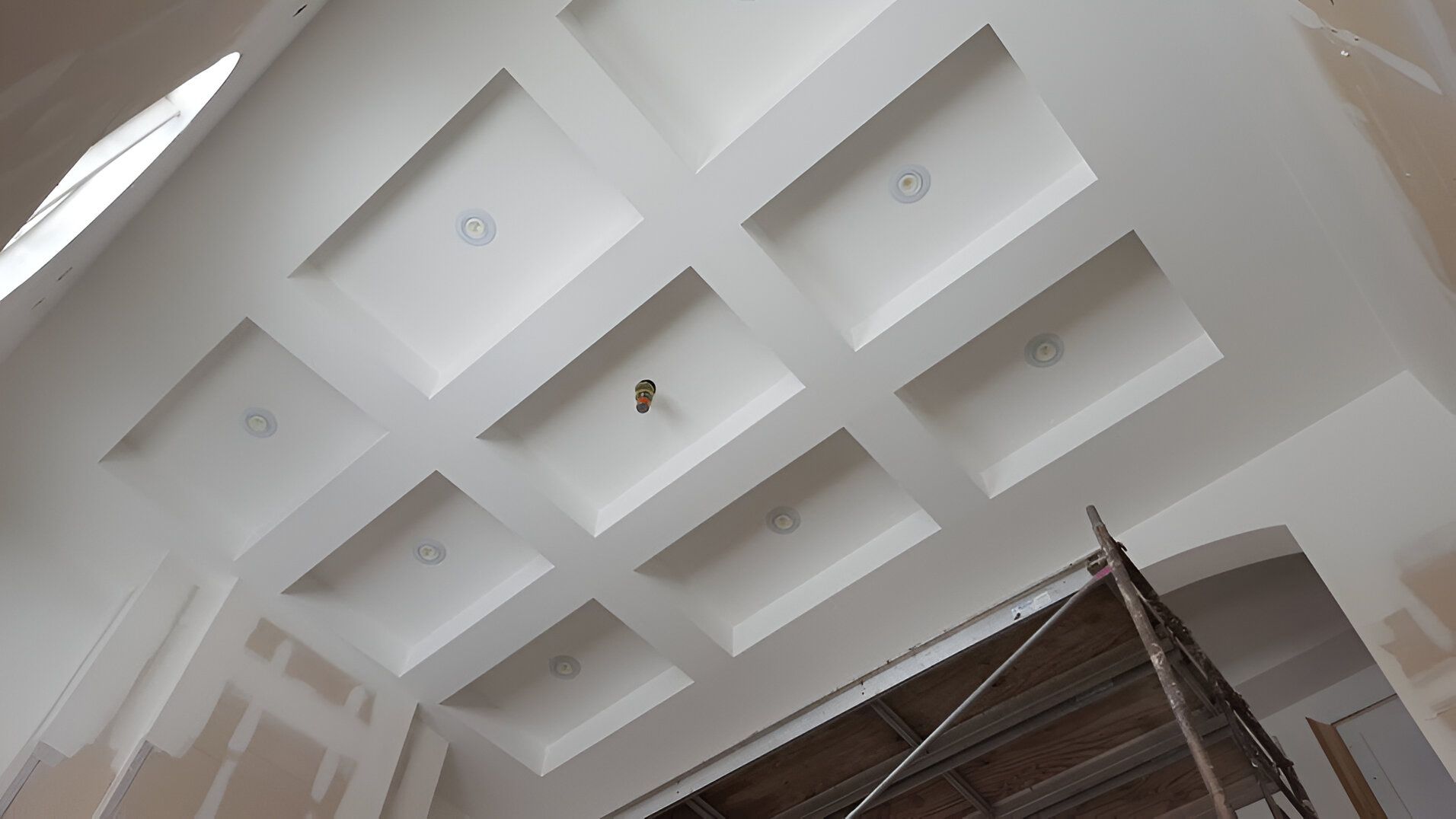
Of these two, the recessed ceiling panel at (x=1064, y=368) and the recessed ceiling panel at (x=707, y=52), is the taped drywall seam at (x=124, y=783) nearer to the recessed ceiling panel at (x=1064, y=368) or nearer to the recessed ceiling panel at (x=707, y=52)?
the recessed ceiling panel at (x=707, y=52)

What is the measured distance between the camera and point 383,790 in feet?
20.3

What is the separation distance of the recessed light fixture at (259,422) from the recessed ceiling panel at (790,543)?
2243 millimetres

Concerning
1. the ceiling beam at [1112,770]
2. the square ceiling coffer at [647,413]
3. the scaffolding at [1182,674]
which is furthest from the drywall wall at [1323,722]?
the square ceiling coffer at [647,413]

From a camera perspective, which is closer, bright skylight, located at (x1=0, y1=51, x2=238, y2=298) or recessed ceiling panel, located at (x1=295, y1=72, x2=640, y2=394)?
bright skylight, located at (x1=0, y1=51, x2=238, y2=298)

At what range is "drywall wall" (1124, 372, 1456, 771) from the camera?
14.1 feet

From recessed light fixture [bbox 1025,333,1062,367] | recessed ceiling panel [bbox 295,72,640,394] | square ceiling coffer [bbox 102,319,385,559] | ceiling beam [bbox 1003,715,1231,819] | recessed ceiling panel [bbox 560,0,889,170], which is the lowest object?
ceiling beam [bbox 1003,715,1231,819]

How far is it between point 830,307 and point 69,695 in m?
4.46

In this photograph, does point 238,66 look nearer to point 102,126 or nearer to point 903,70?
point 102,126

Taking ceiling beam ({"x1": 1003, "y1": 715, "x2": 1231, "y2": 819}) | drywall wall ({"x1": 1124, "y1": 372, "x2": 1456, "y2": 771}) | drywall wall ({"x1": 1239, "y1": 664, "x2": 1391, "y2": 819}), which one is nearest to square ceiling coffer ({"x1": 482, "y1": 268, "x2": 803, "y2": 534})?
drywall wall ({"x1": 1124, "y1": 372, "x2": 1456, "y2": 771})

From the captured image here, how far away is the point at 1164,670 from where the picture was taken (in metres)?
3.74

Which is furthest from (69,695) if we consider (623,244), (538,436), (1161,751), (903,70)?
(1161,751)

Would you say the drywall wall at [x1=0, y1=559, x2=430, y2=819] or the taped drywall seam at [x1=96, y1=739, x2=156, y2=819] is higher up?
the drywall wall at [x1=0, y1=559, x2=430, y2=819]

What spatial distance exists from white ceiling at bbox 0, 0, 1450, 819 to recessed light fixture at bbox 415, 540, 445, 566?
8cm

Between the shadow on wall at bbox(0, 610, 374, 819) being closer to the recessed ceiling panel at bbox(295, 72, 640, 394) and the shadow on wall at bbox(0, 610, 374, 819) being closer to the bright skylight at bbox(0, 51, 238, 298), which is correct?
the recessed ceiling panel at bbox(295, 72, 640, 394)
